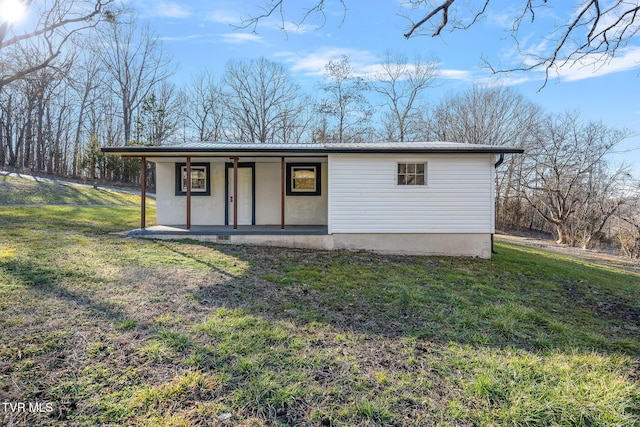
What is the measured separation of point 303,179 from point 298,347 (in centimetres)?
727

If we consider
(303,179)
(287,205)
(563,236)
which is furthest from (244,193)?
(563,236)

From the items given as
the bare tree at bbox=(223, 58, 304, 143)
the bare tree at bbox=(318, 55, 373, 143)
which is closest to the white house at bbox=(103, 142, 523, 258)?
the bare tree at bbox=(318, 55, 373, 143)

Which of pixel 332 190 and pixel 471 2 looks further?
pixel 332 190

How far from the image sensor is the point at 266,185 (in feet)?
32.6

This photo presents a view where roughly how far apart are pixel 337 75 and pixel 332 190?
2094cm

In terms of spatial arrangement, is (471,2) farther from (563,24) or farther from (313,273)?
(313,273)

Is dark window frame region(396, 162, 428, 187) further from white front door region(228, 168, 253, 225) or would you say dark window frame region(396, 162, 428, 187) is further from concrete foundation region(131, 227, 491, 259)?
white front door region(228, 168, 253, 225)

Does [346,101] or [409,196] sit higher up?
[346,101]

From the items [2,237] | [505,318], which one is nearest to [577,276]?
[505,318]

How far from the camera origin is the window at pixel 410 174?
331 inches

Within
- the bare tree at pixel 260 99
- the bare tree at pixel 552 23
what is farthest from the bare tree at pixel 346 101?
the bare tree at pixel 552 23

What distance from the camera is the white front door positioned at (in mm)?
9898

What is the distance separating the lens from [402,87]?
26984 millimetres

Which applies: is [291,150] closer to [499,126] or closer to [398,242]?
[398,242]
